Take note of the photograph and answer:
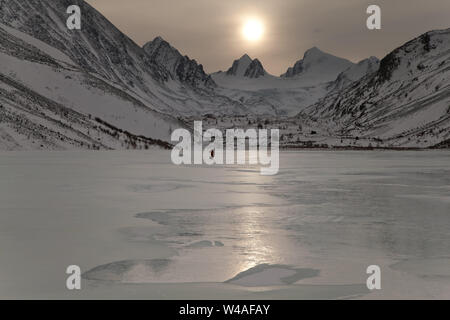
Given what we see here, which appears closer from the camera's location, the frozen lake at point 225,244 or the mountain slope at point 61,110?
the frozen lake at point 225,244

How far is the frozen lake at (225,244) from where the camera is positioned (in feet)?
33.0

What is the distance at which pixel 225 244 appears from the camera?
45.4ft

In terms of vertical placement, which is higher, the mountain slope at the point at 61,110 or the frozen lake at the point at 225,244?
the mountain slope at the point at 61,110

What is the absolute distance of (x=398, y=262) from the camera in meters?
12.0

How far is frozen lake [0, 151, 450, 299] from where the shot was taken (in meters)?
10.0

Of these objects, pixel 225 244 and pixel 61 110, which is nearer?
pixel 225 244

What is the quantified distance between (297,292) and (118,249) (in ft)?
17.4

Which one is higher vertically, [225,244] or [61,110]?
[61,110]

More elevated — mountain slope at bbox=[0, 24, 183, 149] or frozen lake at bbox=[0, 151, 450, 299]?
mountain slope at bbox=[0, 24, 183, 149]

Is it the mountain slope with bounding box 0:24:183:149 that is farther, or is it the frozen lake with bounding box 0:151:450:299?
the mountain slope with bounding box 0:24:183:149
